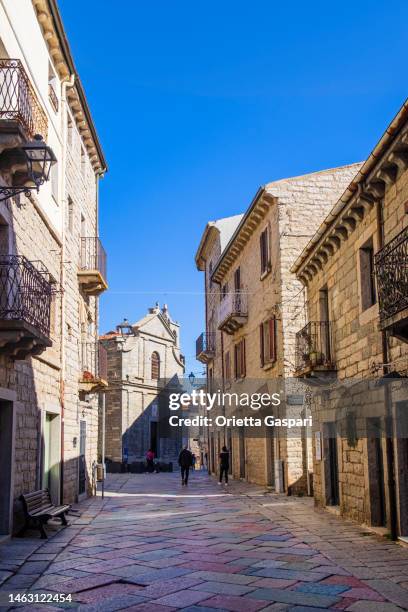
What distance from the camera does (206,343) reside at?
34312mm

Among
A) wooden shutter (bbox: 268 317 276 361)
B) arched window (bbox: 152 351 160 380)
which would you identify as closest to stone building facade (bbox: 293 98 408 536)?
wooden shutter (bbox: 268 317 276 361)

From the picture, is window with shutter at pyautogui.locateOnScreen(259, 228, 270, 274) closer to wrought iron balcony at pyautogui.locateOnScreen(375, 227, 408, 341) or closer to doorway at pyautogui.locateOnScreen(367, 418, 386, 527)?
doorway at pyautogui.locateOnScreen(367, 418, 386, 527)

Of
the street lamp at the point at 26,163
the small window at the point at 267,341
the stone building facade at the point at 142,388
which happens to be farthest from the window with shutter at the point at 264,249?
the stone building facade at the point at 142,388

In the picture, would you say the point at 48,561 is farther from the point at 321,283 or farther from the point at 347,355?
the point at 321,283

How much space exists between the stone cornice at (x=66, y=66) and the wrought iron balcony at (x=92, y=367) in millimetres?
5571

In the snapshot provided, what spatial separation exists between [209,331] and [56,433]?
21.2 meters

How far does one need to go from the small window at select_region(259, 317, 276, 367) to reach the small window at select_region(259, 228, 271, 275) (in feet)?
5.60

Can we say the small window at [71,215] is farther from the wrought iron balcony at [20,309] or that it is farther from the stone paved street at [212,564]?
the stone paved street at [212,564]

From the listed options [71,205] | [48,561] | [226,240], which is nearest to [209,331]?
[226,240]

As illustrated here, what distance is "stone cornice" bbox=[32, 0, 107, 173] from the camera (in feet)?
42.0

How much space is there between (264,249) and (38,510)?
1287cm

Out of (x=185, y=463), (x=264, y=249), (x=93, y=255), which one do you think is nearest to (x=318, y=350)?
(x=93, y=255)

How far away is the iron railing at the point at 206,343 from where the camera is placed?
33.6 m

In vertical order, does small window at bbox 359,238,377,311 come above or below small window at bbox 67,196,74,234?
below
